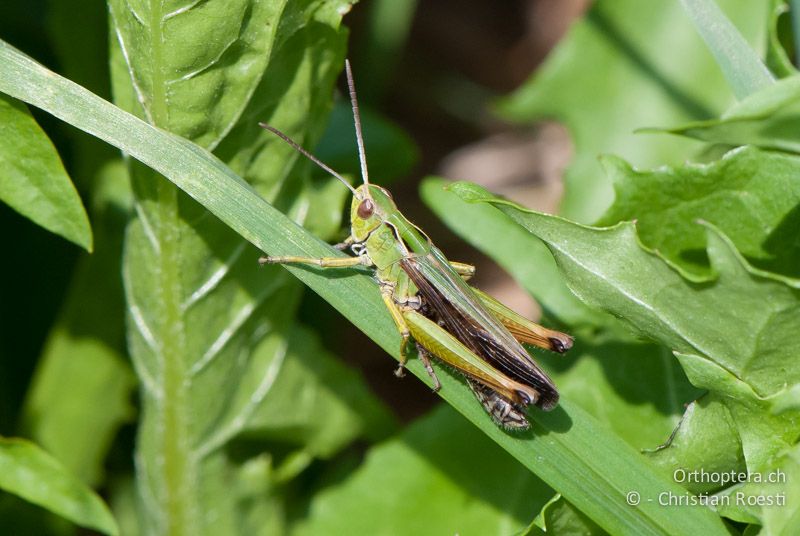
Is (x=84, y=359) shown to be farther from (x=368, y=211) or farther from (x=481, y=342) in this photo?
(x=481, y=342)

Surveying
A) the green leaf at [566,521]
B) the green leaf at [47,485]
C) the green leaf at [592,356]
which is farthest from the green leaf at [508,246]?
the green leaf at [47,485]

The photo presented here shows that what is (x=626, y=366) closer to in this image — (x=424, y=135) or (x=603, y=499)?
(x=603, y=499)

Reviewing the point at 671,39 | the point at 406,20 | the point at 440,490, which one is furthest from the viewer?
the point at 406,20

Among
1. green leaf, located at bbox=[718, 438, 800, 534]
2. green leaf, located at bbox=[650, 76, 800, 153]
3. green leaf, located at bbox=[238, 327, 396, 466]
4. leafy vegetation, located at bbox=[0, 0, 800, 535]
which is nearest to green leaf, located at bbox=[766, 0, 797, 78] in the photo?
leafy vegetation, located at bbox=[0, 0, 800, 535]

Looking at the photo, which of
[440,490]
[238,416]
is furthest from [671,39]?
[238,416]

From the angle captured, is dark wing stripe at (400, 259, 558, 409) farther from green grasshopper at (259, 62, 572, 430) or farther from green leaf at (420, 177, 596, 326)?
green leaf at (420, 177, 596, 326)
